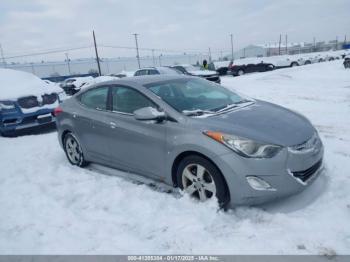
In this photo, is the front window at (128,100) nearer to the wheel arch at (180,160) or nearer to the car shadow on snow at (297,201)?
the wheel arch at (180,160)

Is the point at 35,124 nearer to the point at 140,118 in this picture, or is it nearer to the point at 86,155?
the point at 86,155

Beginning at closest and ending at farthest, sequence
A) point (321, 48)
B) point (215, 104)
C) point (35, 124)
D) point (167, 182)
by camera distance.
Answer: point (167, 182)
point (215, 104)
point (35, 124)
point (321, 48)

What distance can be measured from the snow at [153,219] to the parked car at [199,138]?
0.25 meters

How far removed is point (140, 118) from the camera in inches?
150

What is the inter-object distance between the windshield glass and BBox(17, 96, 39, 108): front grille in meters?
5.06

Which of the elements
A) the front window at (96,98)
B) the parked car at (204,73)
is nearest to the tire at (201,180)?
the front window at (96,98)

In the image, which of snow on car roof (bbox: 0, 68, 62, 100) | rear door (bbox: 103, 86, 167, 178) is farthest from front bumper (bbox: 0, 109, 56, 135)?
rear door (bbox: 103, 86, 167, 178)

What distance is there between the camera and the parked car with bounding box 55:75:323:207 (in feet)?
10.5

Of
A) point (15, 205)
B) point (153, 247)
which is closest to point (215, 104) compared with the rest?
point (153, 247)

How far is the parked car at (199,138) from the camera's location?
321cm

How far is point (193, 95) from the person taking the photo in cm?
438

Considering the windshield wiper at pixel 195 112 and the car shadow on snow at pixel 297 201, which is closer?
the car shadow on snow at pixel 297 201

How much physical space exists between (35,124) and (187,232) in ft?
20.7

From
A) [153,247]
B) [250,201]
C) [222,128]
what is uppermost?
[222,128]
